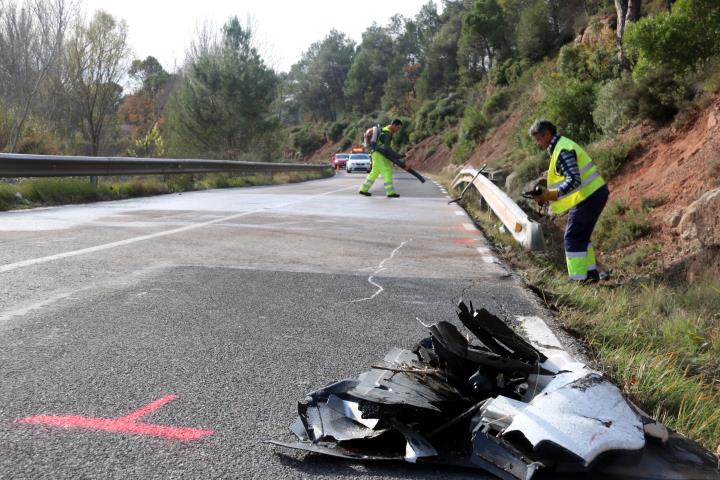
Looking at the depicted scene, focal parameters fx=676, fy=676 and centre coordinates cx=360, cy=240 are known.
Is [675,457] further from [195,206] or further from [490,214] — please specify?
[195,206]

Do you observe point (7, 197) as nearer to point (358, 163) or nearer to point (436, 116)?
point (358, 163)

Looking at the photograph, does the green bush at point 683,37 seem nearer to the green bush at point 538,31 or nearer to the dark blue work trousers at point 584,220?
the dark blue work trousers at point 584,220

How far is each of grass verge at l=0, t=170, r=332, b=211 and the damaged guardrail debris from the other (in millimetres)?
10203

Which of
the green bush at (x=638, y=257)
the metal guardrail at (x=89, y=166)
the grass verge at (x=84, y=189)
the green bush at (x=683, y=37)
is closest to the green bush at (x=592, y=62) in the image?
the green bush at (x=683, y=37)

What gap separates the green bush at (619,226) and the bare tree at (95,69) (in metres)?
27.4

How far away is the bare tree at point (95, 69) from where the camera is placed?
3103 centimetres

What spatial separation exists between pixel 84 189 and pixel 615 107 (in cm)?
1094

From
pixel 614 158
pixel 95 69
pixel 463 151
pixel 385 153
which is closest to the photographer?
pixel 614 158

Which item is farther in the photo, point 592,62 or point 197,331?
point 592,62

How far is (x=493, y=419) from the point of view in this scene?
248 cm

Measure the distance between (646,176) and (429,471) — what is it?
945cm

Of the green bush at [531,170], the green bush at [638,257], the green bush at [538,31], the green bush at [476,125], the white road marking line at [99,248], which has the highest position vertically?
the green bush at [538,31]

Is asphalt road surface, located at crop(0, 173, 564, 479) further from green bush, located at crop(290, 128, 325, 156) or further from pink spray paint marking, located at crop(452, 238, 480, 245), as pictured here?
green bush, located at crop(290, 128, 325, 156)

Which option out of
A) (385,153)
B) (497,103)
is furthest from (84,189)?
(497,103)
